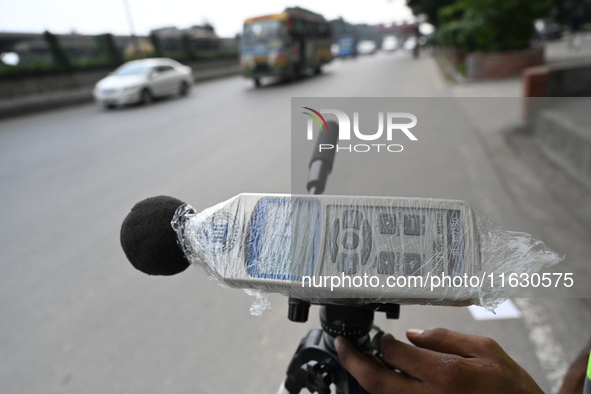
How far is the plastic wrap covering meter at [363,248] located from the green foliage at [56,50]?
18.8m

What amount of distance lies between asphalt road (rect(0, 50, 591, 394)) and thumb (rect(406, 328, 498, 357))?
0.30 meters

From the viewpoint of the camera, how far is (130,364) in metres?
2.43

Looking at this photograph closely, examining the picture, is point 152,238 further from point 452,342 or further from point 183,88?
point 183,88

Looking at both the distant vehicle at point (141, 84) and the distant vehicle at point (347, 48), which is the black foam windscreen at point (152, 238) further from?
the distant vehicle at point (347, 48)

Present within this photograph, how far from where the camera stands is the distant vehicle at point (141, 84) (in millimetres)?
12617

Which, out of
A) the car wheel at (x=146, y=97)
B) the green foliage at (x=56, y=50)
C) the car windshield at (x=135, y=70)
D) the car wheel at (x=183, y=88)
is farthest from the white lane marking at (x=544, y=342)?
the green foliage at (x=56, y=50)

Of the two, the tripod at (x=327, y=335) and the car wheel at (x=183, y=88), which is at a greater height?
the tripod at (x=327, y=335)

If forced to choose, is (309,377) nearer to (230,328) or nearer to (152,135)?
(230,328)

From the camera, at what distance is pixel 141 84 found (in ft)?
42.6

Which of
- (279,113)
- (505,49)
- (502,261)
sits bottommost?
(279,113)

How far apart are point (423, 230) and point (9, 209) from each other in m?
5.31

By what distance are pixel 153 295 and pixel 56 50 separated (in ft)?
56.8

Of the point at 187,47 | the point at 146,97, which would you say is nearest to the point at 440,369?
the point at 146,97

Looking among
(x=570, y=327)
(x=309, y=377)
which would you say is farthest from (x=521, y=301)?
(x=309, y=377)
